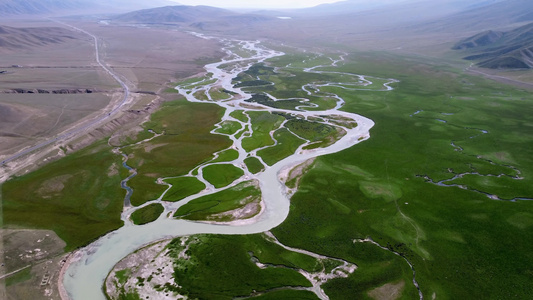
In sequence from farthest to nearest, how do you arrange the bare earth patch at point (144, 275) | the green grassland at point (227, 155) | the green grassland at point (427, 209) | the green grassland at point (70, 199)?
the green grassland at point (227, 155), the green grassland at point (70, 199), the green grassland at point (427, 209), the bare earth patch at point (144, 275)

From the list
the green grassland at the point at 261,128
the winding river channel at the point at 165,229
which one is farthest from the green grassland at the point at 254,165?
the green grassland at the point at 261,128

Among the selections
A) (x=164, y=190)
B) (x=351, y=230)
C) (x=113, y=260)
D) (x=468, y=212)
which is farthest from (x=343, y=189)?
(x=113, y=260)

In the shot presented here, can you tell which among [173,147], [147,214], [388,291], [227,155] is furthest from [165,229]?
[388,291]

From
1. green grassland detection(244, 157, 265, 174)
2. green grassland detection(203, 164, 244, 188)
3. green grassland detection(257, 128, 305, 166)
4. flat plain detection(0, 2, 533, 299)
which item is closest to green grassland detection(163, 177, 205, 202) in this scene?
flat plain detection(0, 2, 533, 299)

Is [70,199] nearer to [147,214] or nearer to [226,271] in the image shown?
[147,214]

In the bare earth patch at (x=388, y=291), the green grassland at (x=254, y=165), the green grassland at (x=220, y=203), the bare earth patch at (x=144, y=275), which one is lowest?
the bare earth patch at (x=144, y=275)

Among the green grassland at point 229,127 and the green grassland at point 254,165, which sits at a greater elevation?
the green grassland at point 229,127

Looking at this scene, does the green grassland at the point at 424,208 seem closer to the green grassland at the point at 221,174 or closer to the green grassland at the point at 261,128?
the green grassland at the point at 261,128
